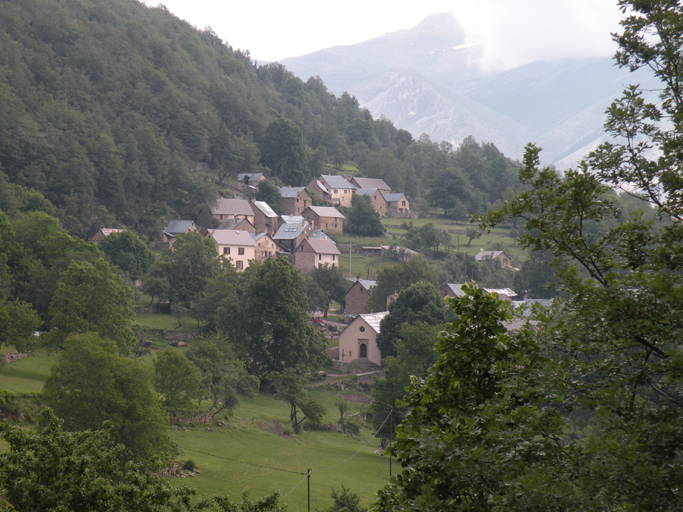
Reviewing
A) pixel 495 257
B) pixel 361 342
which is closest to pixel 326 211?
pixel 495 257

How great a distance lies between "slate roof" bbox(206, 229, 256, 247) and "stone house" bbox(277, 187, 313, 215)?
851 inches

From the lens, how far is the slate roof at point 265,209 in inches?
3791

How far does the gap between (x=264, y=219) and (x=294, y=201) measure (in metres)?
10.1

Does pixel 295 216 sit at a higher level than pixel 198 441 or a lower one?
higher

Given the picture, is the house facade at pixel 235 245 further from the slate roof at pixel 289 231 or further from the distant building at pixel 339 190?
the distant building at pixel 339 190

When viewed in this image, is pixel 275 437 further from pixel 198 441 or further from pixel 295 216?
pixel 295 216

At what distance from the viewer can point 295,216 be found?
98.1 meters

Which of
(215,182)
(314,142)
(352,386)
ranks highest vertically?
(314,142)

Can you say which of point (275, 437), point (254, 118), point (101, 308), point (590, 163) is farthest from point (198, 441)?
point (254, 118)

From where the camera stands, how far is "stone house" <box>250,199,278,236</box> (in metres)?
95.8

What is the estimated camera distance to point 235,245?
80188 mm

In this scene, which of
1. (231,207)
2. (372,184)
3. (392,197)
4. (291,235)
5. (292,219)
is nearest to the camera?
(291,235)

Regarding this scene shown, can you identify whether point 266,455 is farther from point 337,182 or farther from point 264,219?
point 337,182

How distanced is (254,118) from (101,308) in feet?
303
